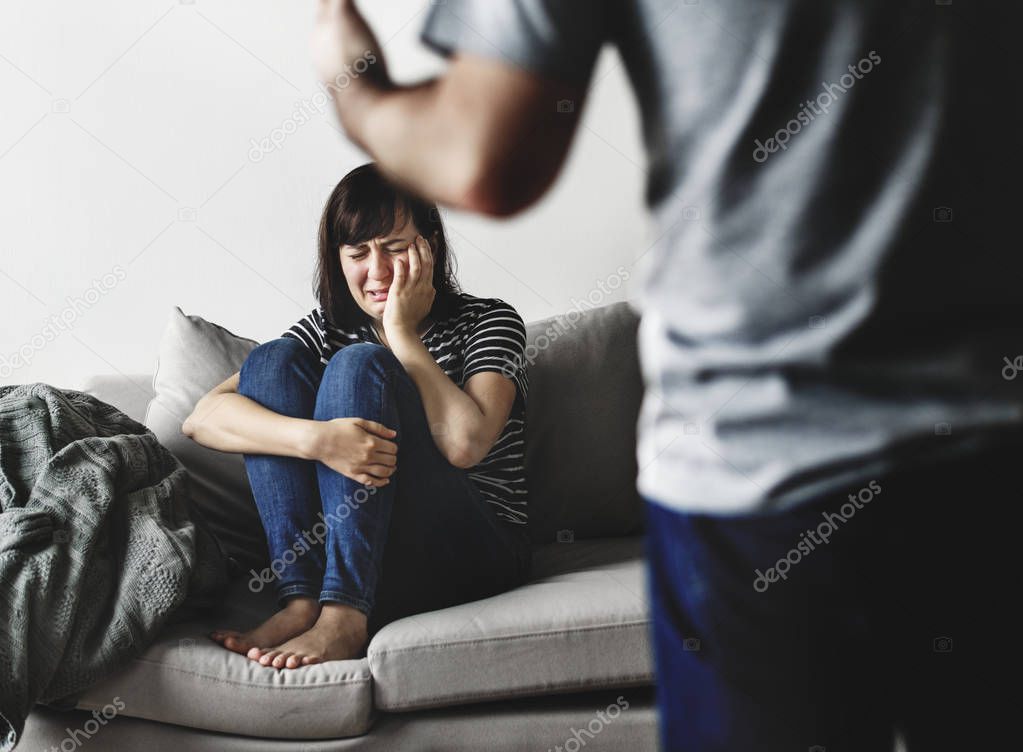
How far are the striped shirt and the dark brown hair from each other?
0.09 feet

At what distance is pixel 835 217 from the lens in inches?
15.8

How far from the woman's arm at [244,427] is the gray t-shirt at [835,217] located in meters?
1.06

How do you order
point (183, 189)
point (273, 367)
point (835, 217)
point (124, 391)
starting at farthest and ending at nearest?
point (183, 189)
point (124, 391)
point (273, 367)
point (835, 217)

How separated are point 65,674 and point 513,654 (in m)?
0.57

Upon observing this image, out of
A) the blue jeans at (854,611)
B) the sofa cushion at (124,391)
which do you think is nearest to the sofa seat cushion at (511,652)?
the sofa cushion at (124,391)

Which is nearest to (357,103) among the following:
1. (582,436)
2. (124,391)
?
(582,436)

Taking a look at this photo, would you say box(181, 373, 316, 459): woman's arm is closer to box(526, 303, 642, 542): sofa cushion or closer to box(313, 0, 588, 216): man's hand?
box(526, 303, 642, 542): sofa cushion

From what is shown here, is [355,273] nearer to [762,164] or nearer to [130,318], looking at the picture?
[130,318]

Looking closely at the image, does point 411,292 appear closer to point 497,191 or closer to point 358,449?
point 358,449

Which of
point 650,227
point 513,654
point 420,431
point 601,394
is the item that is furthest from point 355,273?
point 650,227

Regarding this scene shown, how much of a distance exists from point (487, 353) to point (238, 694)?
2.05 ft

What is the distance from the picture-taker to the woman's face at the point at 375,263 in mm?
1622

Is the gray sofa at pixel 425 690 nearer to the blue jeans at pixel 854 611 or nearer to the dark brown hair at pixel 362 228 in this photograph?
the dark brown hair at pixel 362 228

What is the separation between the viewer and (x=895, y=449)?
1.33 feet
